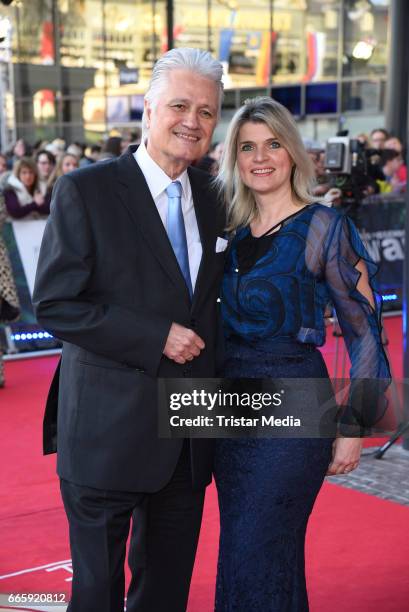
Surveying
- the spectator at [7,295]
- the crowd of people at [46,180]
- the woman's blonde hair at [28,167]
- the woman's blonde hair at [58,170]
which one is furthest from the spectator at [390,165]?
the spectator at [7,295]

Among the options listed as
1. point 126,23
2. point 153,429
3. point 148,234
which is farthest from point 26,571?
point 126,23

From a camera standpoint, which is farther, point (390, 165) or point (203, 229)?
point (390, 165)

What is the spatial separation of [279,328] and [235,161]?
0.58 m

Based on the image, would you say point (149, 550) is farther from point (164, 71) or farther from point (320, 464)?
point (164, 71)

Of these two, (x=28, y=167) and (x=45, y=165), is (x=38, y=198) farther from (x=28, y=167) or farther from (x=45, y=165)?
(x=45, y=165)

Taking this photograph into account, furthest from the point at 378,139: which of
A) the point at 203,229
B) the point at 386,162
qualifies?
the point at 203,229

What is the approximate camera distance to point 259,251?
2943 mm

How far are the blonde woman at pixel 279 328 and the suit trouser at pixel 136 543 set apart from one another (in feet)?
0.44

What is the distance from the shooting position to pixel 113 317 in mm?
2629

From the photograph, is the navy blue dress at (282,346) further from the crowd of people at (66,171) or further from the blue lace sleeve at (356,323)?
the crowd of people at (66,171)

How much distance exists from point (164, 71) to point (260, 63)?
2856 centimetres

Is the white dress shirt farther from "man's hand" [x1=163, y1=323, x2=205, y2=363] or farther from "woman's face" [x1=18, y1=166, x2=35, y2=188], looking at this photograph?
"woman's face" [x1=18, y1=166, x2=35, y2=188]

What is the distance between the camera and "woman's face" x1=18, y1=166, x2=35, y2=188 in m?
10.8

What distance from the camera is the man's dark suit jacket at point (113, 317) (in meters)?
2.63
